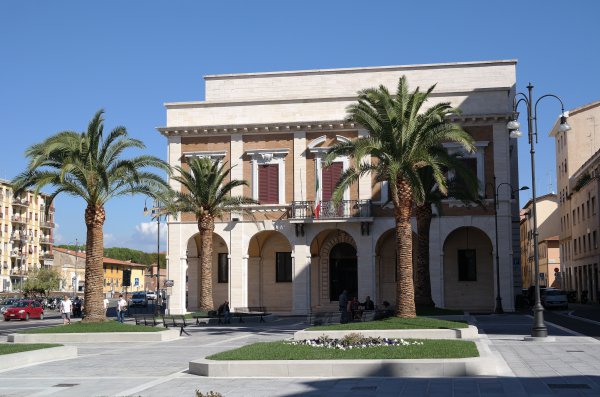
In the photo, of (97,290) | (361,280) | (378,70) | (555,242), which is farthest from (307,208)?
(555,242)

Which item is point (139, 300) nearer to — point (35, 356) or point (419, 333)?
point (419, 333)

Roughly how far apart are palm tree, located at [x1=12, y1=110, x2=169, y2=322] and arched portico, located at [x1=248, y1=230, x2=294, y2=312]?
18421mm

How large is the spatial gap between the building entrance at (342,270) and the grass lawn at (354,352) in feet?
94.1

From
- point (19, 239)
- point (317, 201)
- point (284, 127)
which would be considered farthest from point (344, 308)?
point (19, 239)

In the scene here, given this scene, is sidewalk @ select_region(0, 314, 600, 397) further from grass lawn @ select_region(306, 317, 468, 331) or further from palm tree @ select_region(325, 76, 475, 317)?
palm tree @ select_region(325, 76, 475, 317)

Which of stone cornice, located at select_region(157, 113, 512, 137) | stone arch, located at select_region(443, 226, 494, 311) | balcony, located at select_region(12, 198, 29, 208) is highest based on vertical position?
balcony, located at select_region(12, 198, 29, 208)

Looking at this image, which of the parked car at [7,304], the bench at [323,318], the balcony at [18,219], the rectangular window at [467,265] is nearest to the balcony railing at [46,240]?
the balcony at [18,219]

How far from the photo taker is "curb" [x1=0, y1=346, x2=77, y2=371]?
64.2ft

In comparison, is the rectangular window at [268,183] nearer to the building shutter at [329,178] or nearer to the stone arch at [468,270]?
the building shutter at [329,178]

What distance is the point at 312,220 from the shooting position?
152 ft

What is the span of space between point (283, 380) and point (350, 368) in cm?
141

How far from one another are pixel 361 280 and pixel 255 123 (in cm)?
1116

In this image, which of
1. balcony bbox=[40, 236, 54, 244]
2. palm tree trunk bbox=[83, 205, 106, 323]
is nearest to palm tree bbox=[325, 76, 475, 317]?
palm tree trunk bbox=[83, 205, 106, 323]

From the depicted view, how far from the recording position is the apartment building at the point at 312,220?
1801 inches
